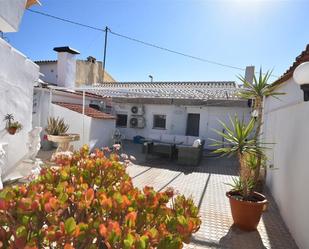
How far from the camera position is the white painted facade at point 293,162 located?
4.26m

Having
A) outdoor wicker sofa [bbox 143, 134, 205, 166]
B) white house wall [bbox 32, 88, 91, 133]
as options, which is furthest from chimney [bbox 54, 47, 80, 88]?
outdoor wicker sofa [bbox 143, 134, 205, 166]

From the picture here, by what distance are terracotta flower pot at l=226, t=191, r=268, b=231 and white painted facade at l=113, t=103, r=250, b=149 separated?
11.6 meters

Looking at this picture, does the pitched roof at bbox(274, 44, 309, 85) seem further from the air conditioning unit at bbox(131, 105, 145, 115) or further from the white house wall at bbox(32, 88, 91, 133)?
the air conditioning unit at bbox(131, 105, 145, 115)

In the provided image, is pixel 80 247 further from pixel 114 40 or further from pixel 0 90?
pixel 114 40

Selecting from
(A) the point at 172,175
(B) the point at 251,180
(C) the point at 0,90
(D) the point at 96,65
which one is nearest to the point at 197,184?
(A) the point at 172,175

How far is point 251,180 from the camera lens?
532 centimetres

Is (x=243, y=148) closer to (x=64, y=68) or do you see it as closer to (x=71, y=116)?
(x=71, y=116)

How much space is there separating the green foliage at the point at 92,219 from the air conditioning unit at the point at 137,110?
16.6m

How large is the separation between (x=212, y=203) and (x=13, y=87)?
6192 millimetres

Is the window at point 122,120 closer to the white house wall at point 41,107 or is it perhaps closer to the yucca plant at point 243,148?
the white house wall at point 41,107

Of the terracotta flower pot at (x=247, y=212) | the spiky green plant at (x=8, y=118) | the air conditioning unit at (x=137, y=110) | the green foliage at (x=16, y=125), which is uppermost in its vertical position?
the air conditioning unit at (x=137, y=110)

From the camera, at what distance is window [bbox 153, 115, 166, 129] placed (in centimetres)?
1878

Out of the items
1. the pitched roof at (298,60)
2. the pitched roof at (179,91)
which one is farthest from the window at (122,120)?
the pitched roof at (298,60)

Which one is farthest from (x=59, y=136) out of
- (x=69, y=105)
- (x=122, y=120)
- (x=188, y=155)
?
(x=122, y=120)
